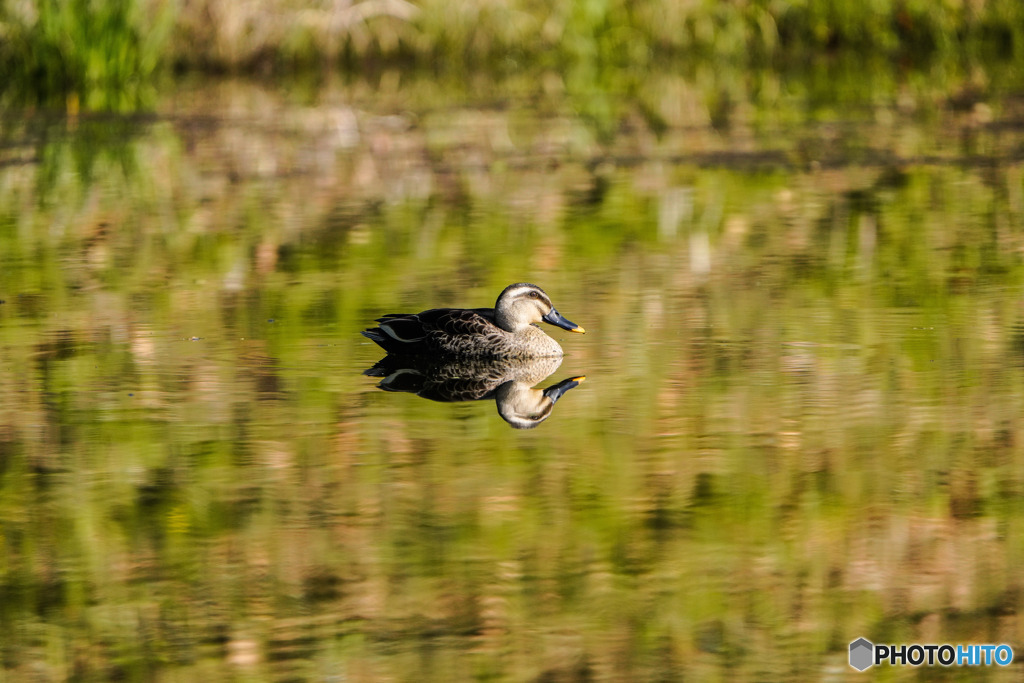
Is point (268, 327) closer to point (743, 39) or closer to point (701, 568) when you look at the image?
point (701, 568)

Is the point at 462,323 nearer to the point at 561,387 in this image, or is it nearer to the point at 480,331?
the point at 480,331

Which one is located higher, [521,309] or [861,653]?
[521,309]

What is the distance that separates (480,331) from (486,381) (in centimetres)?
30

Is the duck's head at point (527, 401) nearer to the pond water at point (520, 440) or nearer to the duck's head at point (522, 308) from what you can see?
the pond water at point (520, 440)

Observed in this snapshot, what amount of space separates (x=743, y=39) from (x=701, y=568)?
21.1 meters

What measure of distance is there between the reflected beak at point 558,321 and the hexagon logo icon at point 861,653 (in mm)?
Result: 3381

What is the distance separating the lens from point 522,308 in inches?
294

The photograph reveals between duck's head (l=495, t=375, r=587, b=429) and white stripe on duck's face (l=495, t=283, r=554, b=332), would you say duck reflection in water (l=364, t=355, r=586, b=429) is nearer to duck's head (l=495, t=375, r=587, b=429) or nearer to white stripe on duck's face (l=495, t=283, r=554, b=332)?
duck's head (l=495, t=375, r=587, b=429)

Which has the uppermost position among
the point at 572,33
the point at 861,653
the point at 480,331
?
the point at 572,33

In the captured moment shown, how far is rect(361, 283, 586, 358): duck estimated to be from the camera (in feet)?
24.2

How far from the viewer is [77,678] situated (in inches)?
→ 162

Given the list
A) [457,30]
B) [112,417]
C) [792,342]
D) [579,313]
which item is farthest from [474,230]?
[457,30]

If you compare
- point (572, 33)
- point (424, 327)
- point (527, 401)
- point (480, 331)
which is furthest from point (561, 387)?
point (572, 33)

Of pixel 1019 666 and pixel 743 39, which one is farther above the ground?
pixel 743 39
